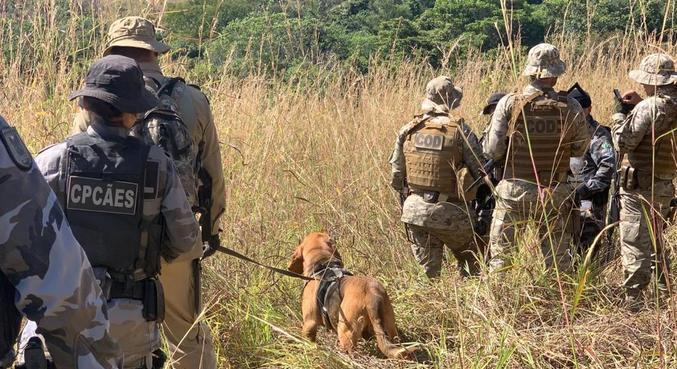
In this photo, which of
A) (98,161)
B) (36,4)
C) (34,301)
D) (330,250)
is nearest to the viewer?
(34,301)

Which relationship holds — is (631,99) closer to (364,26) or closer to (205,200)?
(205,200)

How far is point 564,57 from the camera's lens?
28.6 ft

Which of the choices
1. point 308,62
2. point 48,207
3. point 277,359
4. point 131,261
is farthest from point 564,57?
point 48,207

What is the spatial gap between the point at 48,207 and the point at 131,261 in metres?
1.10

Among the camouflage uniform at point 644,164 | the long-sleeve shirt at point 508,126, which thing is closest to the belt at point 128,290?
the long-sleeve shirt at point 508,126

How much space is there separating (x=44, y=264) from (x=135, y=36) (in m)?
2.06

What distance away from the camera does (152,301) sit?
2.78 meters

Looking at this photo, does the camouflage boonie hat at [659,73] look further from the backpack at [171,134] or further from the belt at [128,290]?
the belt at [128,290]

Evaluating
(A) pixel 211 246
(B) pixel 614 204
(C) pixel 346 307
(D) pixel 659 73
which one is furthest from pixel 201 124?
(B) pixel 614 204

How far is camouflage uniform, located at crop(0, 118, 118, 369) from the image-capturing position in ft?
5.04

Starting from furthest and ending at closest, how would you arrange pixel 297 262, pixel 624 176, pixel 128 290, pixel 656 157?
pixel 624 176, pixel 656 157, pixel 297 262, pixel 128 290

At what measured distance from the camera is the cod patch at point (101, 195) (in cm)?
261

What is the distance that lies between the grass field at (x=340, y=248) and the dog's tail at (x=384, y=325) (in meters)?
0.07

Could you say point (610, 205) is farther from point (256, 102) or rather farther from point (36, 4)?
point (36, 4)
